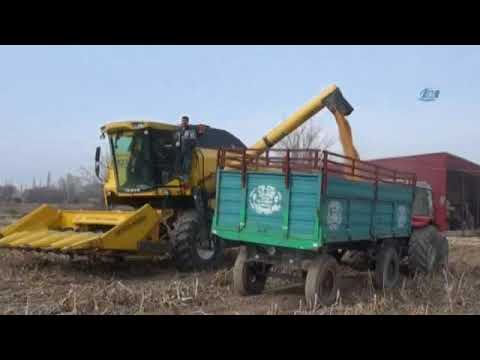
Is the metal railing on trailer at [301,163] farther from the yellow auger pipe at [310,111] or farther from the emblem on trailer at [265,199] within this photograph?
the yellow auger pipe at [310,111]

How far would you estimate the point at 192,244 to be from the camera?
9391mm

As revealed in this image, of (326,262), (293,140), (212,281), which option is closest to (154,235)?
(212,281)

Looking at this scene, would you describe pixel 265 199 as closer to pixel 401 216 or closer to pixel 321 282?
pixel 321 282

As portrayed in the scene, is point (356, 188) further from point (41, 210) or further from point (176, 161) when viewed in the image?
point (41, 210)

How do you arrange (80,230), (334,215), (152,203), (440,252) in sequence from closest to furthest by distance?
(334,215) → (80,230) → (440,252) → (152,203)

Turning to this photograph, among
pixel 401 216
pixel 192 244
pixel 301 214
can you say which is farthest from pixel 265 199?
pixel 401 216

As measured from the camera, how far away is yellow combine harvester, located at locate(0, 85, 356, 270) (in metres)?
8.80

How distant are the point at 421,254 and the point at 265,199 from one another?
147 inches

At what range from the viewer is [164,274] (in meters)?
9.41

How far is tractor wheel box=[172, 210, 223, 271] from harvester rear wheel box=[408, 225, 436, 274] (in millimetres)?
3502

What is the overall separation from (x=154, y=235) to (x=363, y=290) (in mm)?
3559

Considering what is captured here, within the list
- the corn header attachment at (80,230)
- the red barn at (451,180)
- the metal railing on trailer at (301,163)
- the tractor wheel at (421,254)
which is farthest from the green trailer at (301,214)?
the red barn at (451,180)

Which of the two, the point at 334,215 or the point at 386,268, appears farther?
the point at 386,268

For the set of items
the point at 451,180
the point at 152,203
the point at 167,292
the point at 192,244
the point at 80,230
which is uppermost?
the point at 451,180
